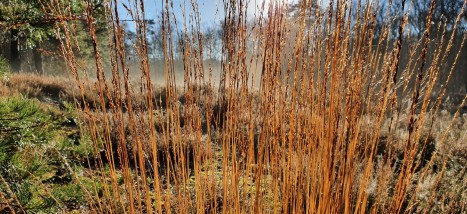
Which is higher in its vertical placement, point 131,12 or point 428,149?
point 131,12

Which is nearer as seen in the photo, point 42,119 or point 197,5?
point 197,5

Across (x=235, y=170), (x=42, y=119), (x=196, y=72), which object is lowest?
(x=235, y=170)

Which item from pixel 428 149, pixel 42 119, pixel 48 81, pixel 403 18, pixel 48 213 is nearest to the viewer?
pixel 403 18

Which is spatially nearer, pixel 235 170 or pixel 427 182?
pixel 235 170

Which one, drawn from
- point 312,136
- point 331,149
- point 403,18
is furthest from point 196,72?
point 403,18

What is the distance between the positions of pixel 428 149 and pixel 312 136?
374 cm

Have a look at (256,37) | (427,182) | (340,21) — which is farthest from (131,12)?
(427,182)

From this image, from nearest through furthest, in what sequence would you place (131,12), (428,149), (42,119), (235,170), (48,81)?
(131,12) → (235,170) → (42,119) → (428,149) → (48,81)

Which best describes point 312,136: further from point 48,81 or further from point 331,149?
point 48,81

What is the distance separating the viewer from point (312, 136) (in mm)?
1159

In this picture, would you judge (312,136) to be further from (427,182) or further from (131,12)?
(427,182)

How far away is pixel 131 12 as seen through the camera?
1116 mm

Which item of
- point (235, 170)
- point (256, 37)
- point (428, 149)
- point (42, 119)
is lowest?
point (428, 149)

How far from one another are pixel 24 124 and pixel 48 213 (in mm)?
516
